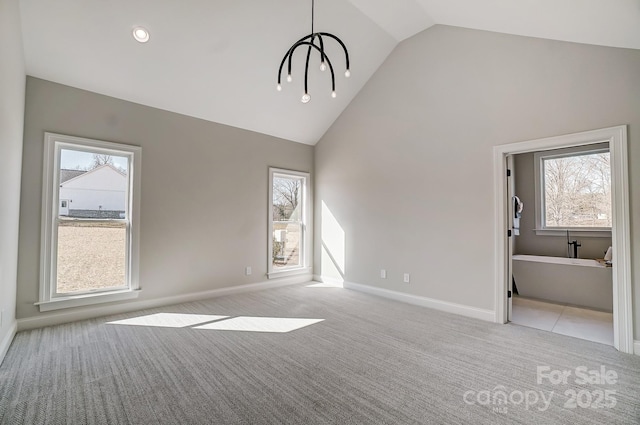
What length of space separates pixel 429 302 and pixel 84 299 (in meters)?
4.47

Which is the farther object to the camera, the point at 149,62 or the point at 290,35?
the point at 290,35

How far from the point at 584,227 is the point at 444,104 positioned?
11.5 feet

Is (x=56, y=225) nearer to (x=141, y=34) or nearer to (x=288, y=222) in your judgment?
(x=141, y=34)

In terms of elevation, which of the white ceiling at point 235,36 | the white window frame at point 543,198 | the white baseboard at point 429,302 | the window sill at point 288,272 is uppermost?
the white ceiling at point 235,36

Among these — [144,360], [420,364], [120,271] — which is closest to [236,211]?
[120,271]

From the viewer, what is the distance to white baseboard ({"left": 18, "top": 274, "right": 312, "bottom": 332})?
10.7ft

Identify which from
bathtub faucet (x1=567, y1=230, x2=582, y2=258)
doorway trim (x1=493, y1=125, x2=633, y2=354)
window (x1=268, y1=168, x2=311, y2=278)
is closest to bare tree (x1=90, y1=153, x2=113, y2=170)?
window (x1=268, y1=168, x2=311, y2=278)

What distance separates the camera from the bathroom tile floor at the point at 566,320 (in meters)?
3.19

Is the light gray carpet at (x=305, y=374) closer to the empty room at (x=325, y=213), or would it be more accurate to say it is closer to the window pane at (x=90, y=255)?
the empty room at (x=325, y=213)

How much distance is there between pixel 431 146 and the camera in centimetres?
418

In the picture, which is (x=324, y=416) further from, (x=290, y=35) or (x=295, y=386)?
(x=290, y=35)

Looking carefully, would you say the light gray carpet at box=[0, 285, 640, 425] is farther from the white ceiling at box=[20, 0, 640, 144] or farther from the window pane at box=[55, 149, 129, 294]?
the white ceiling at box=[20, 0, 640, 144]

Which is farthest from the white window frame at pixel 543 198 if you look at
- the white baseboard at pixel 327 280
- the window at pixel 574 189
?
the white baseboard at pixel 327 280

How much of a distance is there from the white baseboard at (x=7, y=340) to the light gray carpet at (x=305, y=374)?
0.06 meters
